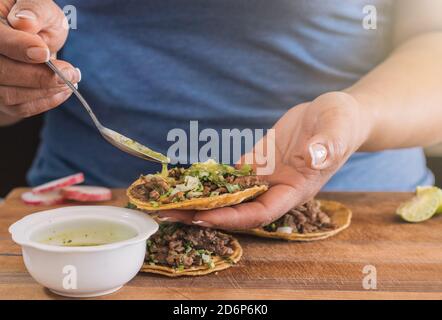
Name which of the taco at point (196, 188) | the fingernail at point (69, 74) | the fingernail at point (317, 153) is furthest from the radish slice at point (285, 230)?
the fingernail at point (69, 74)

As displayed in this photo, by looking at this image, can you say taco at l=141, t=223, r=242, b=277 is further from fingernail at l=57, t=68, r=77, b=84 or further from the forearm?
the forearm

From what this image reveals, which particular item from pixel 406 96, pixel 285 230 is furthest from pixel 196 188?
pixel 406 96

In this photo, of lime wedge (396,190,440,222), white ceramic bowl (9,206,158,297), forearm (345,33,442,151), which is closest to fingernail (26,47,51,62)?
white ceramic bowl (9,206,158,297)

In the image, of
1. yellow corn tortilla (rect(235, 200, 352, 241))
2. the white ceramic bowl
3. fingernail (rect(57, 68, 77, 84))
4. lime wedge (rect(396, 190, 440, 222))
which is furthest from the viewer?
lime wedge (rect(396, 190, 440, 222))

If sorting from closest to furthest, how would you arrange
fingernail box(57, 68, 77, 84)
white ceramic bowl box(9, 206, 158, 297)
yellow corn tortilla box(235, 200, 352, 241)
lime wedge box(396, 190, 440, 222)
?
white ceramic bowl box(9, 206, 158, 297) → fingernail box(57, 68, 77, 84) → yellow corn tortilla box(235, 200, 352, 241) → lime wedge box(396, 190, 440, 222)

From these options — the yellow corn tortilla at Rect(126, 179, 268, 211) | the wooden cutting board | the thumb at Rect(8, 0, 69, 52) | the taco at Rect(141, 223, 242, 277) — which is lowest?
the wooden cutting board

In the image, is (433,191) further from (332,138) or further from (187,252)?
(187,252)
